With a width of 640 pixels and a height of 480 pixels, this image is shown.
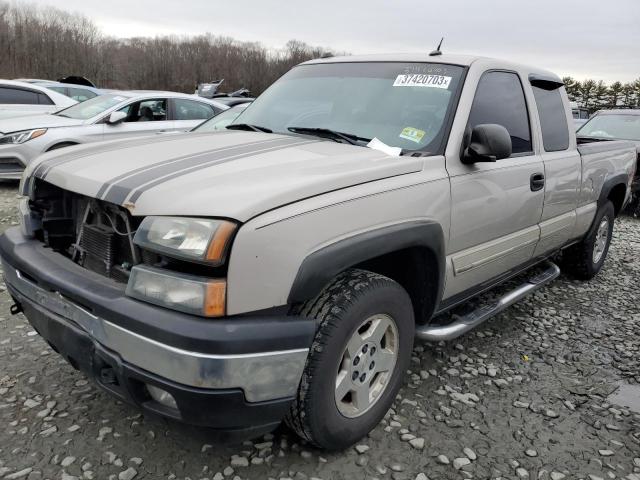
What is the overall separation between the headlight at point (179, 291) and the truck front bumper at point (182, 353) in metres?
0.03

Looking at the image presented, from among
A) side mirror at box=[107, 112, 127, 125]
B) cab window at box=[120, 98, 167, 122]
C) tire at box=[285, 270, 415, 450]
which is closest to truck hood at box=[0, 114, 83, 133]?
side mirror at box=[107, 112, 127, 125]

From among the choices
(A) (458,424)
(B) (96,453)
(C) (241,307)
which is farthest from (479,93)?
(B) (96,453)

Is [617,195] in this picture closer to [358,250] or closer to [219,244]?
[358,250]

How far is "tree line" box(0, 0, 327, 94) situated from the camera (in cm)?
4412

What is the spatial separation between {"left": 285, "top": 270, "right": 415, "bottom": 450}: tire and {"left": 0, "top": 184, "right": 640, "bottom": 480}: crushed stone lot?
0.19 metres

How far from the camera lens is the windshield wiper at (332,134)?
9.18 ft

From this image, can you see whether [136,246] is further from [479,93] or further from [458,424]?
[479,93]

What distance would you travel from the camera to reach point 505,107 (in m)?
3.31

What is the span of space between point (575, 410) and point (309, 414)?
1.64 meters

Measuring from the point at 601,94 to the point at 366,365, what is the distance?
37272 millimetres

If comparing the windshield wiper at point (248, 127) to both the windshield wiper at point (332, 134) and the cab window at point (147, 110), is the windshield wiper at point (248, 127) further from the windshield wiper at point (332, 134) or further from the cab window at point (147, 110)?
the cab window at point (147, 110)

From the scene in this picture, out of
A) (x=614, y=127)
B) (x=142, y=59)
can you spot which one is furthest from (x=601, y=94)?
(x=142, y=59)

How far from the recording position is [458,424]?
8.73 ft

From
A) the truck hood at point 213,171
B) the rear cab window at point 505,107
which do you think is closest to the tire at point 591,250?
the rear cab window at point 505,107
